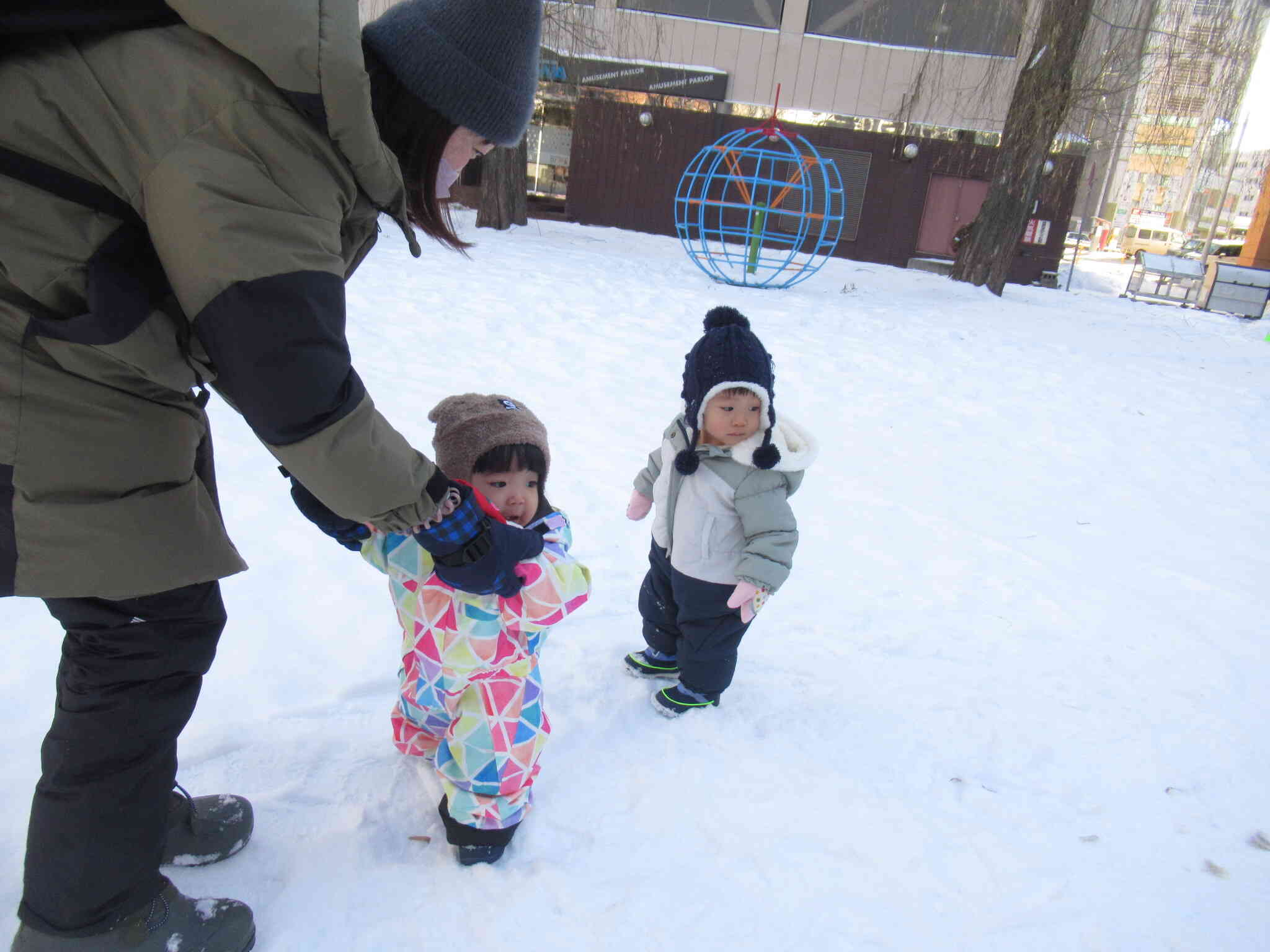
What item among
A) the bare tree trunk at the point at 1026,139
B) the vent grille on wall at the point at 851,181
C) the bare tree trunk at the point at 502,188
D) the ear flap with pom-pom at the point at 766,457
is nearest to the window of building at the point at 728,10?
the vent grille on wall at the point at 851,181

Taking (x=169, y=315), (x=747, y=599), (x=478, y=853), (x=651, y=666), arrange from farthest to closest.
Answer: (x=651, y=666) < (x=747, y=599) < (x=478, y=853) < (x=169, y=315)

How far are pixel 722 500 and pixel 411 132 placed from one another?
121cm

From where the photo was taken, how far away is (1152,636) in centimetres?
299

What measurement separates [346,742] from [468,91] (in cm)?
143

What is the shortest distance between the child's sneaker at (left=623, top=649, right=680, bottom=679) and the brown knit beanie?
2.97 ft

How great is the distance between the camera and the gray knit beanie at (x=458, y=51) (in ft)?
3.74

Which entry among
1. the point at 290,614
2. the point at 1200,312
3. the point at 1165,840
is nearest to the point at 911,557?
the point at 1165,840

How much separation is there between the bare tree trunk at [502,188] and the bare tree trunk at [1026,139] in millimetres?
5547

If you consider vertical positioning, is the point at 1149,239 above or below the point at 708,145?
below

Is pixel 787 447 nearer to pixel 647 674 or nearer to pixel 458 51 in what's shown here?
pixel 647 674

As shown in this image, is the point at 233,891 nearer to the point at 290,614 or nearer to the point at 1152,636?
the point at 290,614

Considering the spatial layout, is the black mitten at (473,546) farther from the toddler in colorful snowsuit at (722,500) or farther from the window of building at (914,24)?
the window of building at (914,24)

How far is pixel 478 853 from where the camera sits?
164 cm

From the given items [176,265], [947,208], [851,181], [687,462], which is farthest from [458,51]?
[947,208]
